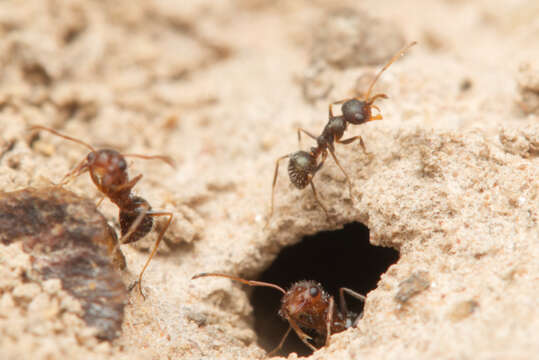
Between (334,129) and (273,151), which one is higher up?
(334,129)

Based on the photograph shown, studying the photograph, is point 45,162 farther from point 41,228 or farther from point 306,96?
point 306,96

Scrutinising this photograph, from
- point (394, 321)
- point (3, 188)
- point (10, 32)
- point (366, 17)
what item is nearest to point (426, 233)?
point (394, 321)

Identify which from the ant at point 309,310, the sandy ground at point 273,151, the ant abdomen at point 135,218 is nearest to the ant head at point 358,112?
the sandy ground at point 273,151

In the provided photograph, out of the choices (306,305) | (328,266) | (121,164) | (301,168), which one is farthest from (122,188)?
(328,266)

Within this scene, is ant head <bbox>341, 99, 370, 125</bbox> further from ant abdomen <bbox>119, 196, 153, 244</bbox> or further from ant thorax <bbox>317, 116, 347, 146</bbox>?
ant abdomen <bbox>119, 196, 153, 244</bbox>

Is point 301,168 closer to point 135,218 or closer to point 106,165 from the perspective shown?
point 135,218

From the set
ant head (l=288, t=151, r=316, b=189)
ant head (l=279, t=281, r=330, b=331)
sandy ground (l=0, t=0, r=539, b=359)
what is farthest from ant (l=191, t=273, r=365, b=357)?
ant head (l=288, t=151, r=316, b=189)

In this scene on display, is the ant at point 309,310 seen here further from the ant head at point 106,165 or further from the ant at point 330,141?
the ant head at point 106,165
